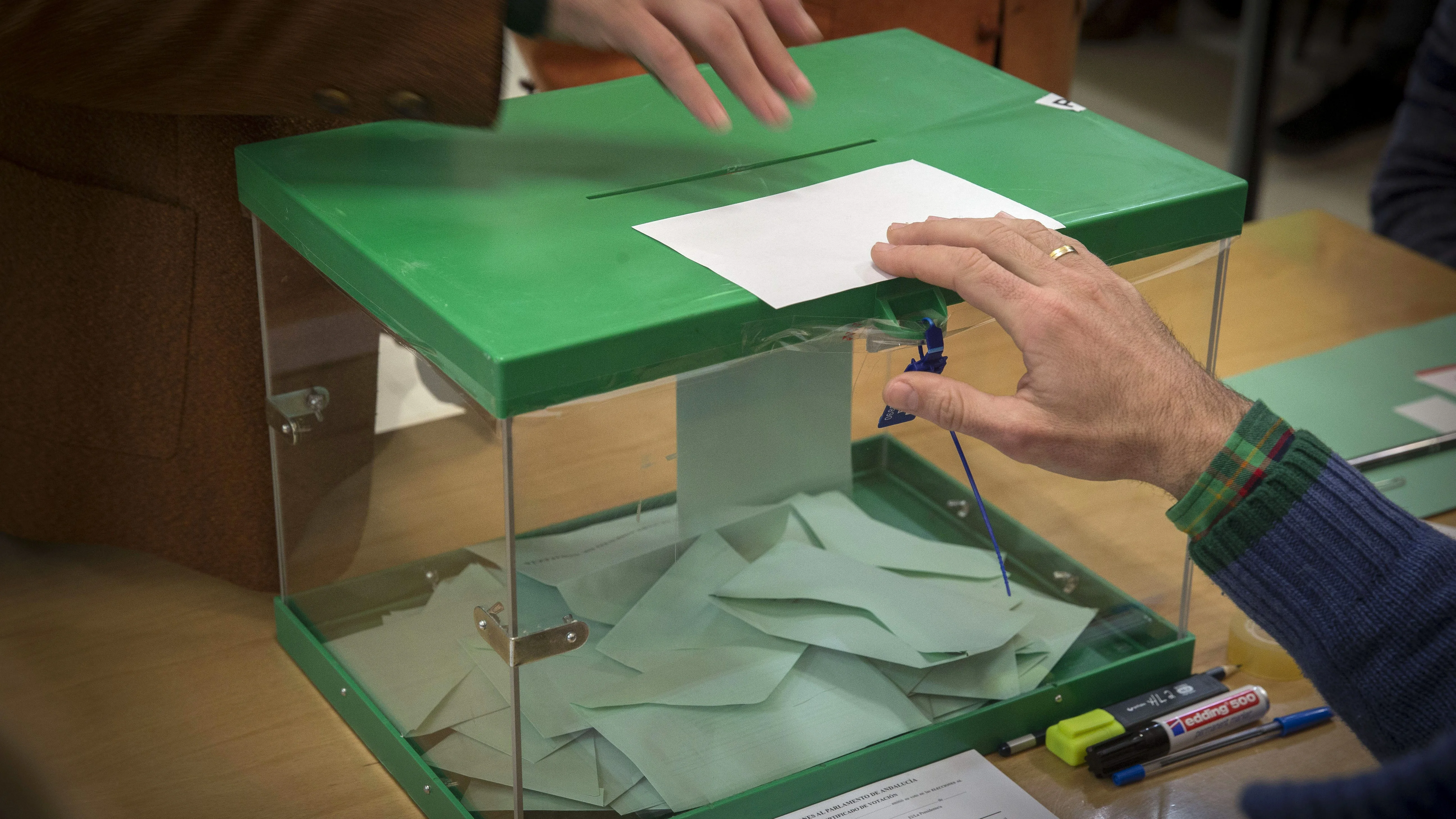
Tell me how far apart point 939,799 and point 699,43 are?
47 cm

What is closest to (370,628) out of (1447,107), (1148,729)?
(1148,729)

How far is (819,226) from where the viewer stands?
2.48 feet

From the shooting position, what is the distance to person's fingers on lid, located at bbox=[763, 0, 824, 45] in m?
0.86

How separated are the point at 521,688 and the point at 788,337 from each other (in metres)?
0.23

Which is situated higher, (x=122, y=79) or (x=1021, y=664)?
(x=122, y=79)

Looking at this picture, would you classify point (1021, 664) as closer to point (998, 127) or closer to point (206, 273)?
point (998, 127)

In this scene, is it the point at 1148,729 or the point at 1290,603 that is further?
the point at 1148,729

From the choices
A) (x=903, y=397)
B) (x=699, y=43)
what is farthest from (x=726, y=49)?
(x=903, y=397)

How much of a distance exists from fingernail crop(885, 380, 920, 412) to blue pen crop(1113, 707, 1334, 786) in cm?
29

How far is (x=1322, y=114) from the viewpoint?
3.53m

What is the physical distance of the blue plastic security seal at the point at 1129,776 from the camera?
0.83 m

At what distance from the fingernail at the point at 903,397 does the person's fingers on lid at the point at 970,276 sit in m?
0.06

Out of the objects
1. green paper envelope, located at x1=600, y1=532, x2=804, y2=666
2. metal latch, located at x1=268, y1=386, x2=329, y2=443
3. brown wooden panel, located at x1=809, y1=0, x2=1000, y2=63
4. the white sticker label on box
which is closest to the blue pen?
green paper envelope, located at x1=600, y1=532, x2=804, y2=666

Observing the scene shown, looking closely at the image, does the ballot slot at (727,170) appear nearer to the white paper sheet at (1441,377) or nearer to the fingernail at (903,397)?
the fingernail at (903,397)
